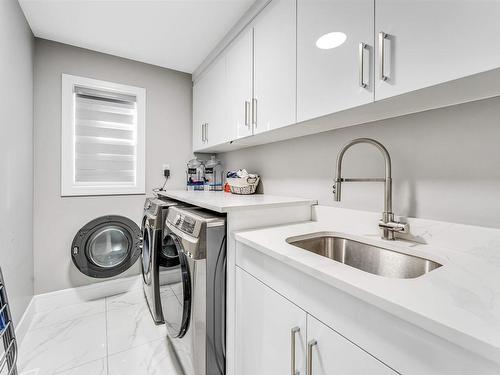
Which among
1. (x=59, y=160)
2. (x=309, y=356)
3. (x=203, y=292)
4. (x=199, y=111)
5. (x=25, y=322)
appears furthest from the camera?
(x=199, y=111)

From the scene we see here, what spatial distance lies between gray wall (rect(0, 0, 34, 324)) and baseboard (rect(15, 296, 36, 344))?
55 millimetres

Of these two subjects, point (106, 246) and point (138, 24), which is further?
point (106, 246)

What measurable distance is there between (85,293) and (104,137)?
1.51 metres

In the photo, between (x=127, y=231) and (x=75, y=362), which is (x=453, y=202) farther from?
(x=127, y=231)

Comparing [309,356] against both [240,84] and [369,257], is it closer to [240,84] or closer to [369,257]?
[369,257]

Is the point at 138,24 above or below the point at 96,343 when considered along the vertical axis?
above

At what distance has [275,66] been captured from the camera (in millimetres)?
1376

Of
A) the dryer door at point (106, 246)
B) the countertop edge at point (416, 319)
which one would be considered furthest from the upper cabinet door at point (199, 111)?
the countertop edge at point (416, 319)

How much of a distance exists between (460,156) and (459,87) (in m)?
0.32

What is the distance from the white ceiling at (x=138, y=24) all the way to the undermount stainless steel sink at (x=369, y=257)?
161cm

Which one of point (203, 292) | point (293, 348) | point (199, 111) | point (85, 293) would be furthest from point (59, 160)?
point (293, 348)

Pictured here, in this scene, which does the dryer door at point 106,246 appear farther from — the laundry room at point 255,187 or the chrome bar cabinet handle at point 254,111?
the chrome bar cabinet handle at point 254,111

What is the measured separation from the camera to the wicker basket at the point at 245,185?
78.8 inches

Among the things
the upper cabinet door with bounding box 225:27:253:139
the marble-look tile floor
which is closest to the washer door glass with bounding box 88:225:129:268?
the marble-look tile floor
